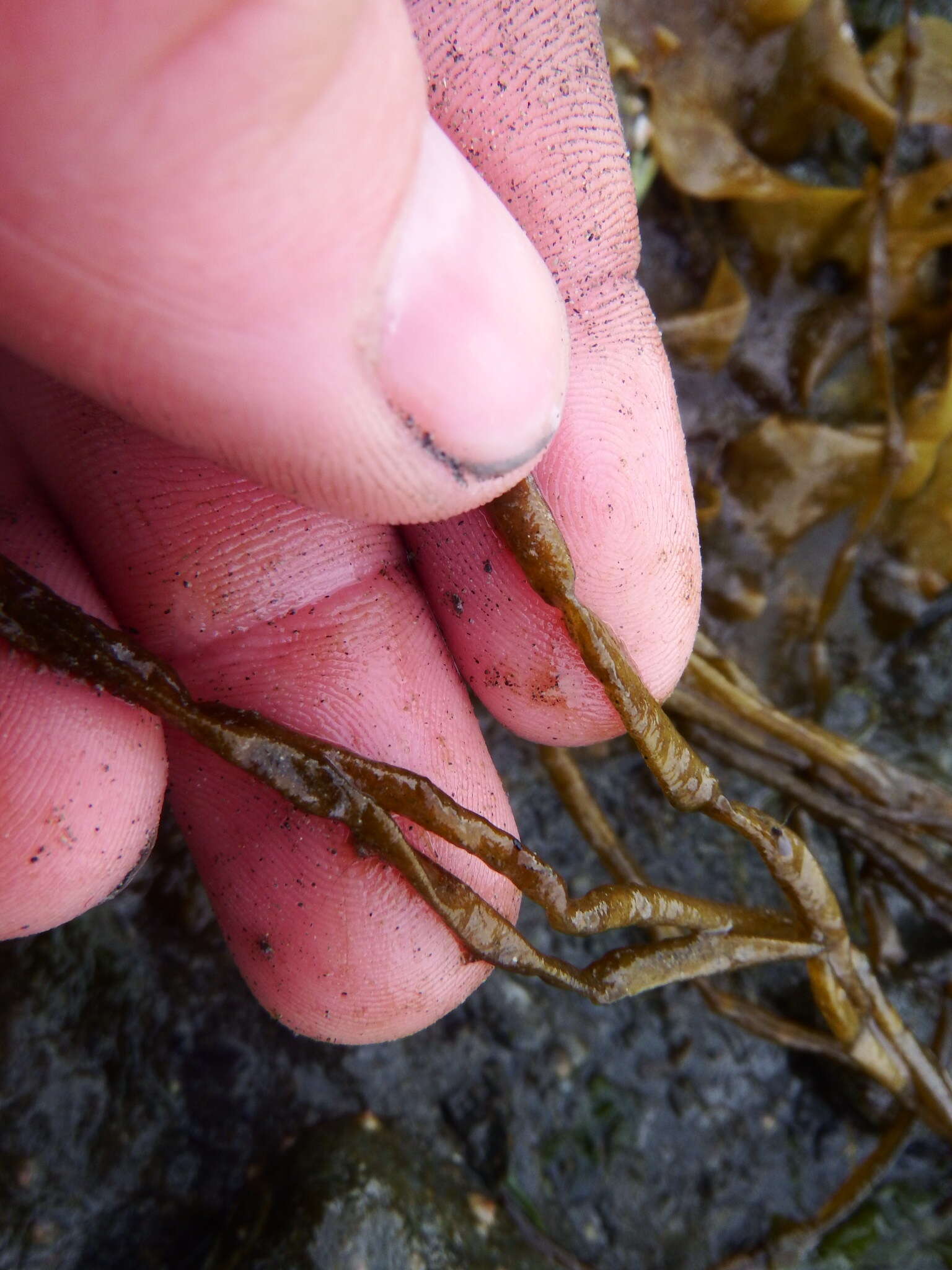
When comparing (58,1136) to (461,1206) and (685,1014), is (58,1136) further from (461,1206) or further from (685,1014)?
(685,1014)

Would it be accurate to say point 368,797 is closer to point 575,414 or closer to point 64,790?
point 64,790

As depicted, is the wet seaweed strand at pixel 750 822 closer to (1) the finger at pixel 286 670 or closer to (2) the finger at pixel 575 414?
(2) the finger at pixel 575 414

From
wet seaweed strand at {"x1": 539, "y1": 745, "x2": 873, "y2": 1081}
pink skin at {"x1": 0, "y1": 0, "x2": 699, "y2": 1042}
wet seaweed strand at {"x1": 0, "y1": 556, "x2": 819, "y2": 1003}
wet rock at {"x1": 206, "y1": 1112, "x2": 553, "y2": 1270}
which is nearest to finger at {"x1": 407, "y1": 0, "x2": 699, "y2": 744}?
pink skin at {"x1": 0, "y1": 0, "x2": 699, "y2": 1042}

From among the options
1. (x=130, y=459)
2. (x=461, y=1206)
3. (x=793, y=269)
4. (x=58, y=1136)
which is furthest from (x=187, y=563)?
(x=793, y=269)

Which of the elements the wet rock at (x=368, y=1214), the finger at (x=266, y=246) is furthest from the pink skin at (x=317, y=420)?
the wet rock at (x=368, y=1214)

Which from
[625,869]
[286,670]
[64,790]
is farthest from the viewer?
[625,869]

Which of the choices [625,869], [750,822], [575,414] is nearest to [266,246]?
[575,414]
